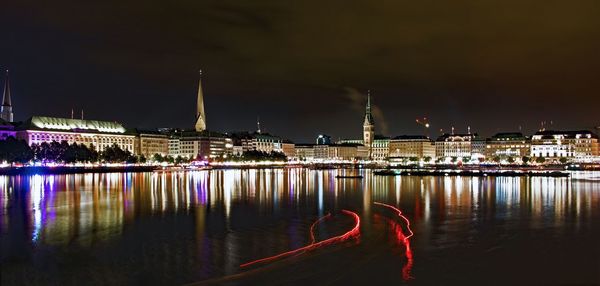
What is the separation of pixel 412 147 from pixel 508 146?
111ft

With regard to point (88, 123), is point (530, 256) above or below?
below

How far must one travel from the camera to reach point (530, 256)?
1762 cm

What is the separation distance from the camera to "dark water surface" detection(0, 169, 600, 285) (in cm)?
1493

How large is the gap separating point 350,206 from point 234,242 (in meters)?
14.2

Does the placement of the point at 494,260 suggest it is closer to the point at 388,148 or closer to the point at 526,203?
the point at 526,203

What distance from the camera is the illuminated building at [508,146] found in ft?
534

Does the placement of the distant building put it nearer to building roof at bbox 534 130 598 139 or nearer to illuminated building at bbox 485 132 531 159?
illuminated building at bbox 485 132 531 159

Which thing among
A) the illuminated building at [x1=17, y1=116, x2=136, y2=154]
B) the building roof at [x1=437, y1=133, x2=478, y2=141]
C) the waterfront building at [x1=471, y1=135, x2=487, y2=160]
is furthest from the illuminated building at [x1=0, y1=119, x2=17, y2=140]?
the building roof at [x1=437, y1=133, x2=478, y2=141]

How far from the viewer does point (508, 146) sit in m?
167

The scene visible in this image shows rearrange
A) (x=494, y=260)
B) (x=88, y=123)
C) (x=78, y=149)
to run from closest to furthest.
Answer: (x=494, y=260), (x=78, y=149), (x=88, y=123)

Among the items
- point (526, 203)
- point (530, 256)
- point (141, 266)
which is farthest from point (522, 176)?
point (141, 266)

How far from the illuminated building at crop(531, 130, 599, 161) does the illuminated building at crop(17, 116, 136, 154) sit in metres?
112

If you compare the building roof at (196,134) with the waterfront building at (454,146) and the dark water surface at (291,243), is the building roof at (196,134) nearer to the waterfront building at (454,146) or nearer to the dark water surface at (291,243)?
the waterfront building at (454,146)

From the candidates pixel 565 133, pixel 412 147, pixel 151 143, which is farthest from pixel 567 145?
pixel 151 143
